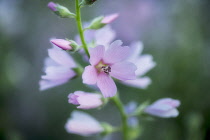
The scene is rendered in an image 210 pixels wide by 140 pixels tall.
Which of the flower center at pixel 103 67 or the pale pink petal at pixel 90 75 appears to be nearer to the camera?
the pale pink petal at pixel 90 75

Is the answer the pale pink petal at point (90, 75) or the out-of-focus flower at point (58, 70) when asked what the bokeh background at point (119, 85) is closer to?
the out-of-focus flower at point (58, 70)

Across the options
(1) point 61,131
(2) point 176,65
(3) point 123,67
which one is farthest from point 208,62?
(3) point 123,67

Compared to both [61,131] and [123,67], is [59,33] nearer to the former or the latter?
[61,131]

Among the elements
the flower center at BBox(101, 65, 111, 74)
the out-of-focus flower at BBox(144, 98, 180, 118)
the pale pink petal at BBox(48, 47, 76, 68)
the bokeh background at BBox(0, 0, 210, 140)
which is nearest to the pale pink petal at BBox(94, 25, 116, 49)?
the pale pink petal at BBox(48, 47, 76, 68)

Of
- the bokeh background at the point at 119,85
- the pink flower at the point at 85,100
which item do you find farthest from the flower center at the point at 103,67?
the bokeh background at the point at 119,85

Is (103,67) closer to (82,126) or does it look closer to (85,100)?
(85,100)

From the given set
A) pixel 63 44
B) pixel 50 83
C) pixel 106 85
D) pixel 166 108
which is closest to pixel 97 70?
pixel 106 85
